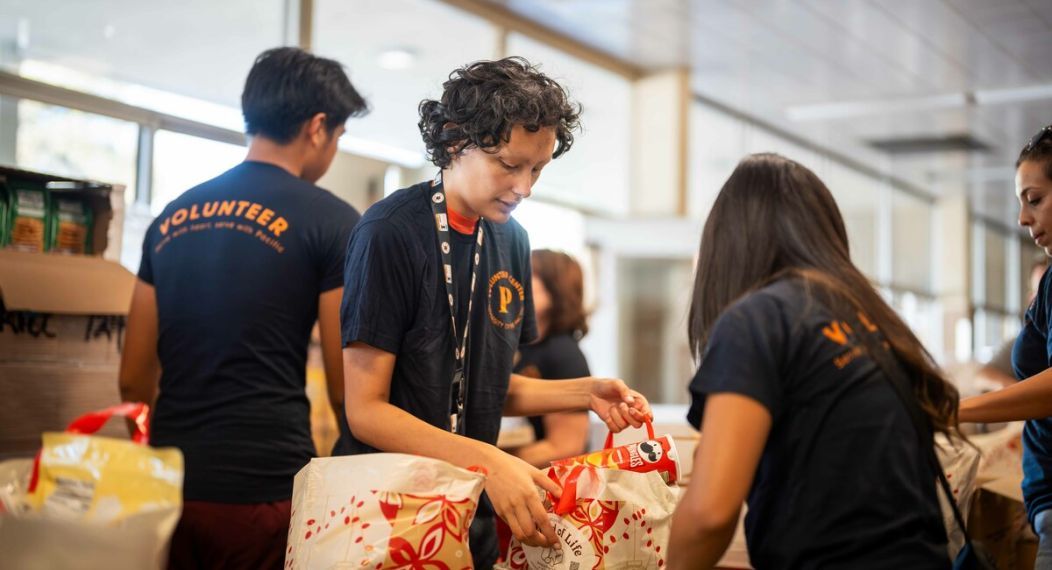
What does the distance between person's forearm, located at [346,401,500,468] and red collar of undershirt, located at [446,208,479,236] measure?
318mm

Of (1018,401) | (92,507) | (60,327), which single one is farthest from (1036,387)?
(60,327)

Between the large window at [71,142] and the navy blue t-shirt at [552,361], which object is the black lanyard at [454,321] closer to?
the navy blue t-shirt at [552,361]

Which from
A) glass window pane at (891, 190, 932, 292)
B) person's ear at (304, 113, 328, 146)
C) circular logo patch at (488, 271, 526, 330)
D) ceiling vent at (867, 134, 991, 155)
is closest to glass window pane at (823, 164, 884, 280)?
glass window pane at (891, 190, 932, 292)

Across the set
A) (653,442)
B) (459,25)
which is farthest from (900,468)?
(459,25)

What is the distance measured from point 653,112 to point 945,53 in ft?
6.27

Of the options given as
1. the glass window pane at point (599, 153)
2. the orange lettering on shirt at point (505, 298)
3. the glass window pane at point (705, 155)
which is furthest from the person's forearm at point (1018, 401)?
the glass window pane at point (705, 155)

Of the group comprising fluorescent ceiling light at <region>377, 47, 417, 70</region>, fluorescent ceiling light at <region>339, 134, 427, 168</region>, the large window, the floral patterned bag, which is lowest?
the floral patterned bag

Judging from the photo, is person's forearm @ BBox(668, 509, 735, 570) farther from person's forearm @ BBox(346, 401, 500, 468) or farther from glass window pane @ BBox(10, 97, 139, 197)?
glass window pane @ BBox(10, 97, 139, 197)

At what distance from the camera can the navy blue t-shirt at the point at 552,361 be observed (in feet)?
9.70

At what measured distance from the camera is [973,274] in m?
13.0

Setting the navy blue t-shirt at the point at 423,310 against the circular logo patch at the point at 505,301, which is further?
the circular logo patch at the point at 505,301

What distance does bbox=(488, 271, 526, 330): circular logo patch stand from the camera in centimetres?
169

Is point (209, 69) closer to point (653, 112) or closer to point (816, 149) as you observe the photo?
point (653, 112)

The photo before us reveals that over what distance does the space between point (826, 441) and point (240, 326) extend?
41.5 inches
